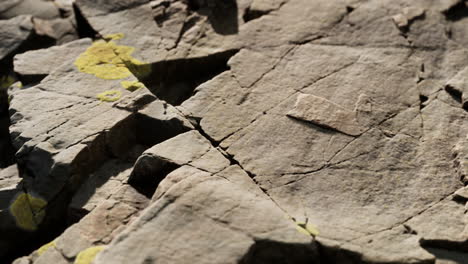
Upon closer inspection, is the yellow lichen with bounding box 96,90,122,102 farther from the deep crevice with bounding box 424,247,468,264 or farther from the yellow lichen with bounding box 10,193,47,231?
the deep crevice with bounding box 424,247,468,264

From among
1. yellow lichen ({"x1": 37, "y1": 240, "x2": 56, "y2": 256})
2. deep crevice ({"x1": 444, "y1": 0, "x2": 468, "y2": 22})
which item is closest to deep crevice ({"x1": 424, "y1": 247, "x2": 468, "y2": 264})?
yellow lichen ({"x1": 37, "y1": 240, "x2": 56, "y2": 256})

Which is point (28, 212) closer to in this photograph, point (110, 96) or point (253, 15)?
point (110, 96)

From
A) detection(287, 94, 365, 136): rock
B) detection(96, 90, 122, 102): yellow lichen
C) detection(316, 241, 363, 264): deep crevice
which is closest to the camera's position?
detection(316, 241, 363, 264): deep crevice

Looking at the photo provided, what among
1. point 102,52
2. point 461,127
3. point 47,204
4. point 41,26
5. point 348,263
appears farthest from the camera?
point 41,26

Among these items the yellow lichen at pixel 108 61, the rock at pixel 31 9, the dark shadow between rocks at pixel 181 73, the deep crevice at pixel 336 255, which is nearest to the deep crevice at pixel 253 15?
the dark shadow between rocks at pixel 181 73

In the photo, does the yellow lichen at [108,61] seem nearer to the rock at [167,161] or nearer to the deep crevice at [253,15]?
the rock at [167,161]

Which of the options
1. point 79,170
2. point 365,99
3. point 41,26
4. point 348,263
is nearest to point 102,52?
point 41,26

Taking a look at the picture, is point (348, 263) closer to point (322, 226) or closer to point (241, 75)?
point (322, 226)
